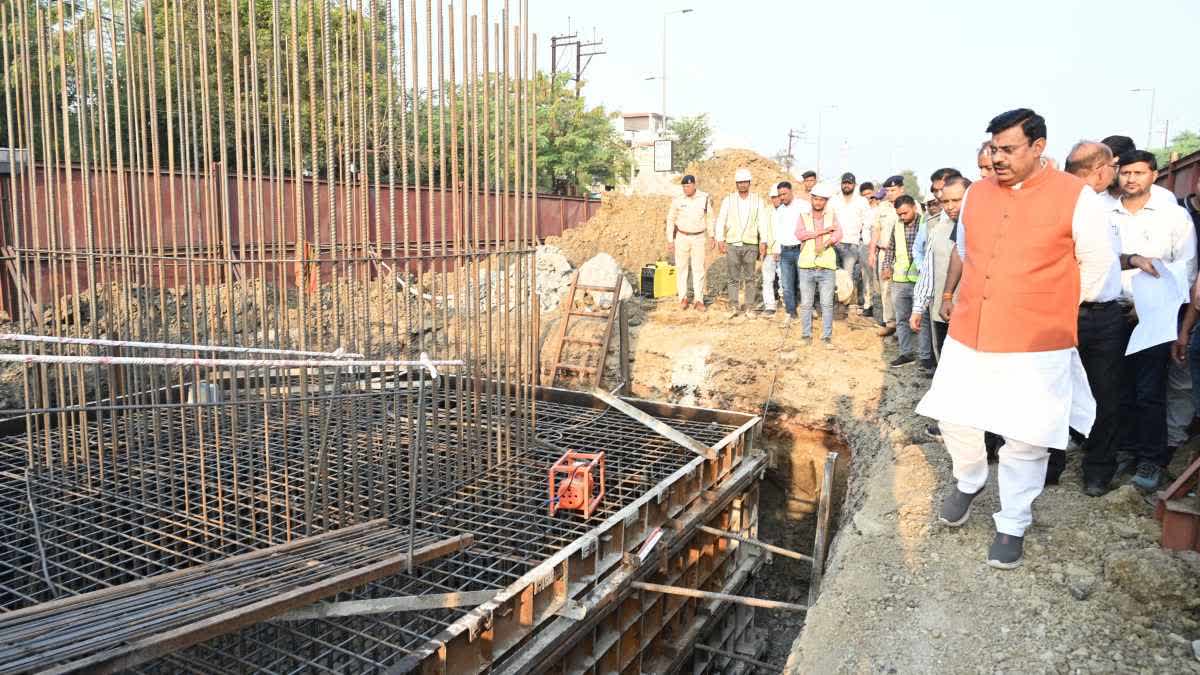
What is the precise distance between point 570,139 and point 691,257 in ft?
67.0

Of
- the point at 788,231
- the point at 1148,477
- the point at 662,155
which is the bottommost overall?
the point at 1148,477

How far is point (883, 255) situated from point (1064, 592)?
19.7 ft

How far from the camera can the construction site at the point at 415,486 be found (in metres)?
3.59

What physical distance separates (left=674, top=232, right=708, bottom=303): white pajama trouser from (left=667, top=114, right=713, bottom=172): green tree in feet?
109

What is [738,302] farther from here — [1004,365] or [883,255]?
[1004,365]

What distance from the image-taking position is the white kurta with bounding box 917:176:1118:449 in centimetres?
360

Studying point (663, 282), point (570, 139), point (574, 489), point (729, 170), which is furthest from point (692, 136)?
point (574, 489)

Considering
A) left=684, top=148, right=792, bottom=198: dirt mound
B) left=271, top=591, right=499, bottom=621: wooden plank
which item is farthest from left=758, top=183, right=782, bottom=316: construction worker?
left=684, top=148, right=792, bottom=198: dirt mound

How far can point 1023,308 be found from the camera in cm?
369

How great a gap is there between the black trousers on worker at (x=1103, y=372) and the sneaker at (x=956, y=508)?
0.83m

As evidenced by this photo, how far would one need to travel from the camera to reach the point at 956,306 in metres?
4.10

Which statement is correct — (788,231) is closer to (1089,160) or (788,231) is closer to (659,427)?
(659,427)

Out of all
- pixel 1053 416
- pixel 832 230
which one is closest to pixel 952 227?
pixel 832 230

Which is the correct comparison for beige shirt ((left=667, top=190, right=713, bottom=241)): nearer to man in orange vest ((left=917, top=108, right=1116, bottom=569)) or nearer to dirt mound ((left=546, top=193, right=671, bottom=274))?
man in orange vest ((left=917, top=108, right=1116, bottom=569))
